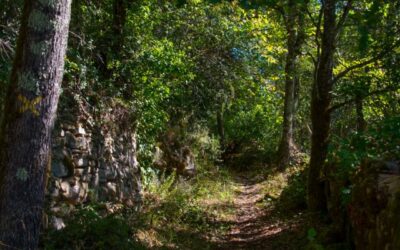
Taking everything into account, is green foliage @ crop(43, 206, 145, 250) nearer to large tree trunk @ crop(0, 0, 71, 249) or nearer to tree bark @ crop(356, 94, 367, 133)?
large tree trunk @ crop(0, 0, 71, 249)

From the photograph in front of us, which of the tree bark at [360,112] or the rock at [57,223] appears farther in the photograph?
the tree bark at [360,112]

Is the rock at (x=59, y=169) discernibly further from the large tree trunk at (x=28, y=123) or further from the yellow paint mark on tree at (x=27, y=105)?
the yellow paint mark on tree at (x=27, y=105)

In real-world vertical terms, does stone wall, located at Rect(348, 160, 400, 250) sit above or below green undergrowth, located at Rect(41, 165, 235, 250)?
above

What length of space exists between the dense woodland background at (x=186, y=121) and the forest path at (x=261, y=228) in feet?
0.17

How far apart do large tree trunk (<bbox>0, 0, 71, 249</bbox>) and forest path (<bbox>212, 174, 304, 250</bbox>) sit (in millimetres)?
5685

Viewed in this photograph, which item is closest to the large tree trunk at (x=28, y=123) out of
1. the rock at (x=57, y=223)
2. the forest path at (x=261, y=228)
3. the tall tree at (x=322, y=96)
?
the rock at (x=57, y=223)

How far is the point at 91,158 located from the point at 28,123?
4.60m

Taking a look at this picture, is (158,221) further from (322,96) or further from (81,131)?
(322,96)

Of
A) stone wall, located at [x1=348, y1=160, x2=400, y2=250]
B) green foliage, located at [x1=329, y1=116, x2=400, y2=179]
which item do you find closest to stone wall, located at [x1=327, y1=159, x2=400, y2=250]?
stone wall, located at [x1=348, y1=160, x2=400, y2=250]

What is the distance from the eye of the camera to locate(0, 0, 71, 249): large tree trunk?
3.95 meters

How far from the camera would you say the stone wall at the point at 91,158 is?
7.32 meters

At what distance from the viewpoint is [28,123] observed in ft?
13.0

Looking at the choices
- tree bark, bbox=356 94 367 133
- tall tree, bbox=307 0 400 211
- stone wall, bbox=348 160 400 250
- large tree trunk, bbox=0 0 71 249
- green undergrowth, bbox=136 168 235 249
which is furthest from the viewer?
tall tree, bbox=307 0 400 211

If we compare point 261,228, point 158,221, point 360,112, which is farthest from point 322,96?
point 158,221
